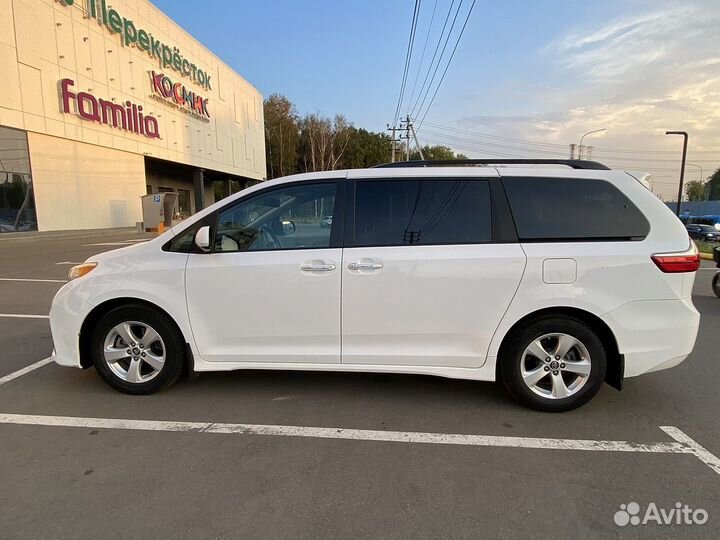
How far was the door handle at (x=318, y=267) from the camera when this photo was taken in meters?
3.32

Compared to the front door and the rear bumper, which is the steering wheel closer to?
the front door

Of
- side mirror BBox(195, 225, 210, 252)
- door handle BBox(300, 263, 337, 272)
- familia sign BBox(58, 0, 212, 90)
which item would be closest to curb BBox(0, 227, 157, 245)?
familia sign BBox(58, 0, 212, 90)

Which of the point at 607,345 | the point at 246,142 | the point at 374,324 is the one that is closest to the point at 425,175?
the point at 374,324

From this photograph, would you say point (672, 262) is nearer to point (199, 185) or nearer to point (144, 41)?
point (144, 41)

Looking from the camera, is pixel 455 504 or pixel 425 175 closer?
pixel 455 504

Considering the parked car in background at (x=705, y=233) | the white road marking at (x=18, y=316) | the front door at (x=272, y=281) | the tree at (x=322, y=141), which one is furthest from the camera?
the tree at (x=322, y=141)

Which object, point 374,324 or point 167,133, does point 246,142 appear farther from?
point 374,324

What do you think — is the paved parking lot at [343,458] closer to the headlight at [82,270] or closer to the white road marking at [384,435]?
the white road marking at [384,435]

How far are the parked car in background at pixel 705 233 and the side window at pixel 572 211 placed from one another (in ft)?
100

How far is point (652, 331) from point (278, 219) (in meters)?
2.99

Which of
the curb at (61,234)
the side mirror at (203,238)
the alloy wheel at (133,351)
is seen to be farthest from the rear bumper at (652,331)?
the curb at (61,234)

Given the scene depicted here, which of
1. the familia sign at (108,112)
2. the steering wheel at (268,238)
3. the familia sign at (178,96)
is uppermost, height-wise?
the familia sign at (178,96)

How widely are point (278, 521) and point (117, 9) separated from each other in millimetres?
28767

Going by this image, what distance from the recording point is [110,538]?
2.10 meters
